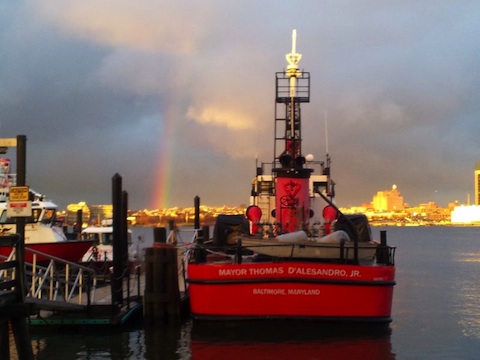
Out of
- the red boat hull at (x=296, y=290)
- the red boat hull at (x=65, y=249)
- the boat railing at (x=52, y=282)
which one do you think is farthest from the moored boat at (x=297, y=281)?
the red boat hull at (x=65, y=249)

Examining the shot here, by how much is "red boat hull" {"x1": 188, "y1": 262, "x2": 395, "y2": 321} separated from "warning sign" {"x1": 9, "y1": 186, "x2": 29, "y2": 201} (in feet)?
17.1

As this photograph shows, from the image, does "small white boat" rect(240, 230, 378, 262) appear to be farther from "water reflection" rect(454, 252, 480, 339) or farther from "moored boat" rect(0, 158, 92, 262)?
"moored boat" rect(0, 158, 92, 262)

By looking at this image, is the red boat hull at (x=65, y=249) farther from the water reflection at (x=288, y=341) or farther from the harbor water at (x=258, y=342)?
the water reflection at (x=288, y=341)

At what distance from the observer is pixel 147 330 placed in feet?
59.0

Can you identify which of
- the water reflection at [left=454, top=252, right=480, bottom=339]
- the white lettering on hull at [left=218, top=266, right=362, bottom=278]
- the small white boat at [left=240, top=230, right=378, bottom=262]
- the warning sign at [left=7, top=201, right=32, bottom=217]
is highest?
the warning sign at [left=7, top=201, right=32, bottom=217]

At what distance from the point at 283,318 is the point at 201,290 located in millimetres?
2270

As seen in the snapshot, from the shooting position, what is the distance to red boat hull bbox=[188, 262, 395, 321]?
50.8ft

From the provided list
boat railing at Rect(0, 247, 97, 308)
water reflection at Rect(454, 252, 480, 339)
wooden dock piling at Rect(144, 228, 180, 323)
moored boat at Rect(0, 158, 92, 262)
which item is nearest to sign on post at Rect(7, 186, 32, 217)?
boat railing at Rect(0, 247, 97, 308)

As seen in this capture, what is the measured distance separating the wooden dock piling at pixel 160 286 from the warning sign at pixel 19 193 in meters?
6.07

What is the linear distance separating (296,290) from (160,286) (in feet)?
15.3

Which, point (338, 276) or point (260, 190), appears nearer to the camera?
point (338, 276)

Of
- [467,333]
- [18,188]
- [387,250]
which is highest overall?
[18,188]

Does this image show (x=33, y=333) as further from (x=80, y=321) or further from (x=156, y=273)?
(x=156, y=273)

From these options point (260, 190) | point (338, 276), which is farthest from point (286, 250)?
point (260, 190)
